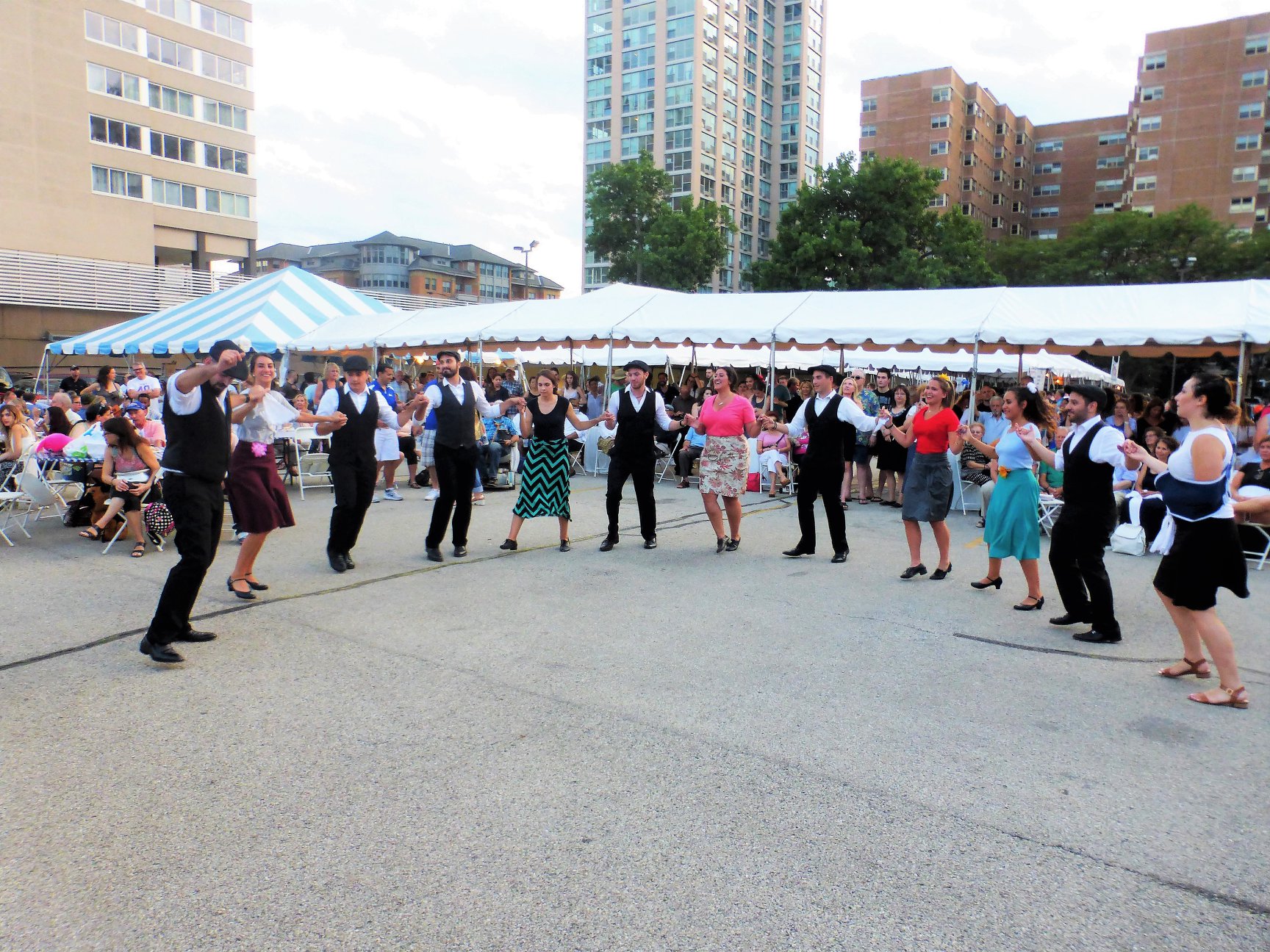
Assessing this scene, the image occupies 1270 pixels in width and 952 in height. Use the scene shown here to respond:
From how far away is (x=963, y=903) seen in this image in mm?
2648

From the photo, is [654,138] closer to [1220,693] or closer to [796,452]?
[796,452]

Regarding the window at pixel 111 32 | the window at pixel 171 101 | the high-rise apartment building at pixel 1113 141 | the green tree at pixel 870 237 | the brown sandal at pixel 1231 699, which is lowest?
the brown sandal at pixel 1231 699

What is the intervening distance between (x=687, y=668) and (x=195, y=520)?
2.90 m

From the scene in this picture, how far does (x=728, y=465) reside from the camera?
27.8 feet

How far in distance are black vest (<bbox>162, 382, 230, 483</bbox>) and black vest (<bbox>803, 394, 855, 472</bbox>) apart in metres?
5.05

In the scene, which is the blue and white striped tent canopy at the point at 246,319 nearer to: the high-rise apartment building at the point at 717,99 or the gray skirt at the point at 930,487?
the gray skirt at the point at 930,487

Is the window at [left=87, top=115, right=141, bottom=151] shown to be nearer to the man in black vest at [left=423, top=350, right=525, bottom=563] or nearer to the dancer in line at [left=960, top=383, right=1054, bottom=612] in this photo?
the man in black vest at [left=423, top=350, right=525, bottom=563]

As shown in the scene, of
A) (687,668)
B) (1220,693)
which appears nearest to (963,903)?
(687,668)

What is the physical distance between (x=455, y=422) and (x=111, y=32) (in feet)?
154

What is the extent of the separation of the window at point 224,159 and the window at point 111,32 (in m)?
5.35

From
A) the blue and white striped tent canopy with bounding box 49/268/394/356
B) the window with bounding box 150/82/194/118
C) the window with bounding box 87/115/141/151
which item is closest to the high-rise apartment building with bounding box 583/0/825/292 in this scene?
the window with bounding box 150/82/194/118

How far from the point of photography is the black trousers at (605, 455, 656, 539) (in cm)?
851

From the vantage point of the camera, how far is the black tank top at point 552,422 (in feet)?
26.9

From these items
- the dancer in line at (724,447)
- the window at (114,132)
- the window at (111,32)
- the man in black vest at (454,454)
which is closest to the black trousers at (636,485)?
the dancer in line at (724,447)
